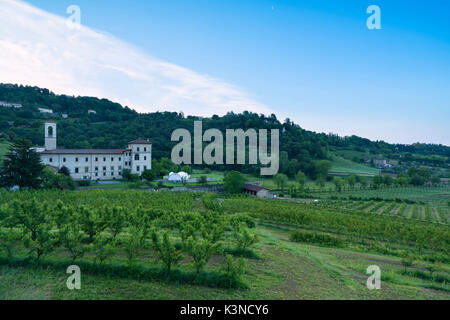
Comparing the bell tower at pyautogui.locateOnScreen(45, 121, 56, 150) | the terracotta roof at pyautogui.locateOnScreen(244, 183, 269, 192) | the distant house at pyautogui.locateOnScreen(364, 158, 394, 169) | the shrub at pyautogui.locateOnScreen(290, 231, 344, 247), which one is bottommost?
the shrub at pyautogui.locateOnScreen(290, 231, 344, 247)

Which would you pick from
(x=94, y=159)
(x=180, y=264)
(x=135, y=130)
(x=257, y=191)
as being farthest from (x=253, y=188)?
(x=135, y=130)

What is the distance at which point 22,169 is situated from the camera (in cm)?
2964

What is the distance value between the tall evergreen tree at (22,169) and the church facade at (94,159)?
1043cm

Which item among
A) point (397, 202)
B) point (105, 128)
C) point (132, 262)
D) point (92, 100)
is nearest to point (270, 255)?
point (132, 262)

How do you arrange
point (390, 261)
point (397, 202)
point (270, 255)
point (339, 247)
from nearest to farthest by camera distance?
point (270, 255) < point (390, 261) < point (339, 247) < point (397, 202)

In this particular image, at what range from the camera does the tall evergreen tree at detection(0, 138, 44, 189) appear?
29.3 metres

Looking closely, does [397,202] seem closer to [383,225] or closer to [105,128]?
[383,225]

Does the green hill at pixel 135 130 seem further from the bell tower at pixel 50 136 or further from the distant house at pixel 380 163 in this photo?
the bell tower at pixel 50 136

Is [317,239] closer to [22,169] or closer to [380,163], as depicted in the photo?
[22,169]

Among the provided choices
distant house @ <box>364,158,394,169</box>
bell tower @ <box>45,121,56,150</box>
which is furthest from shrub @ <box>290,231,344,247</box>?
distant house @ <box>364,158,394,169</box>

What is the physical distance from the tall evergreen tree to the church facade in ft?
34.2

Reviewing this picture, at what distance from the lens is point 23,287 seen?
27.7 feet

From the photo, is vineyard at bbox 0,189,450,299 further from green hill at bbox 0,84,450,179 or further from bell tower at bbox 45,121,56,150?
green hill at bbox 0,84,450,179
